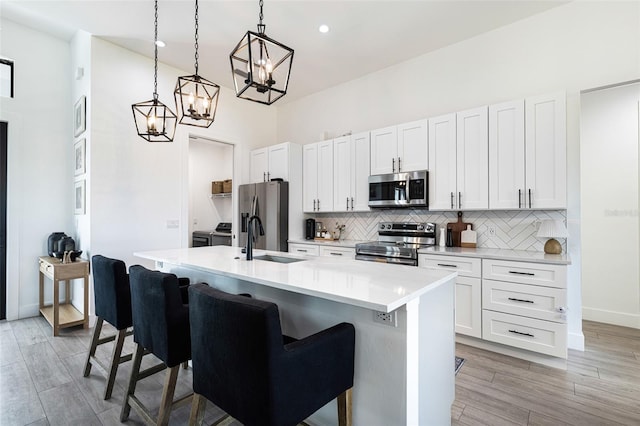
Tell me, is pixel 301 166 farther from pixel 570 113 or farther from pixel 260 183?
pixel 570 113

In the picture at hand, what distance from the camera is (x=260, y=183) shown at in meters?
4.81

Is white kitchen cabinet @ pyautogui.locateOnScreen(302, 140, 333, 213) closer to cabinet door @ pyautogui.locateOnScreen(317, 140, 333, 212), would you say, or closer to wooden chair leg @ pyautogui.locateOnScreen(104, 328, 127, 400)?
cabinet door @ pyautogui.locateOnScreen(317, 140, 333, 212)

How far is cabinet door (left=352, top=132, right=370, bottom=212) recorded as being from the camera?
414 cm

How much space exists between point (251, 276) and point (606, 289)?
4.29 metres

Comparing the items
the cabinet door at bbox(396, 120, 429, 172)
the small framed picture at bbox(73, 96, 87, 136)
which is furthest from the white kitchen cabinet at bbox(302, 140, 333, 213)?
the small framed picture at bbox(73, 96, 87, 136)

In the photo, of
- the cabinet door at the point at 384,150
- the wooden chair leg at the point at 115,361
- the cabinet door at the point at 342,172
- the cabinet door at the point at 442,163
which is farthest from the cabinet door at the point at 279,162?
the wooden chair leg at the point at 115,361

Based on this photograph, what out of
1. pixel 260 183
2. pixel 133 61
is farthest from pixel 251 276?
pixel 133 61

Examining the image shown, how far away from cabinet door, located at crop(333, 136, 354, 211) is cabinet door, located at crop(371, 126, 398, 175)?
Answer: 14.9 inches

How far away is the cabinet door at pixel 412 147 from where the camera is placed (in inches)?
142

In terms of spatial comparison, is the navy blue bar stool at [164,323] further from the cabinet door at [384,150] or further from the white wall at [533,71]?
the white wall at [533,71]

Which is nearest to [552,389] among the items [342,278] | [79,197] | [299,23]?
[342,278]

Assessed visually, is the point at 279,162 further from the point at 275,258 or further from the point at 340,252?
the point at 275,258

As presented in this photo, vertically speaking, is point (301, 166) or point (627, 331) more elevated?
point (301, 166)

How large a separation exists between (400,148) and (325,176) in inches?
48.9
